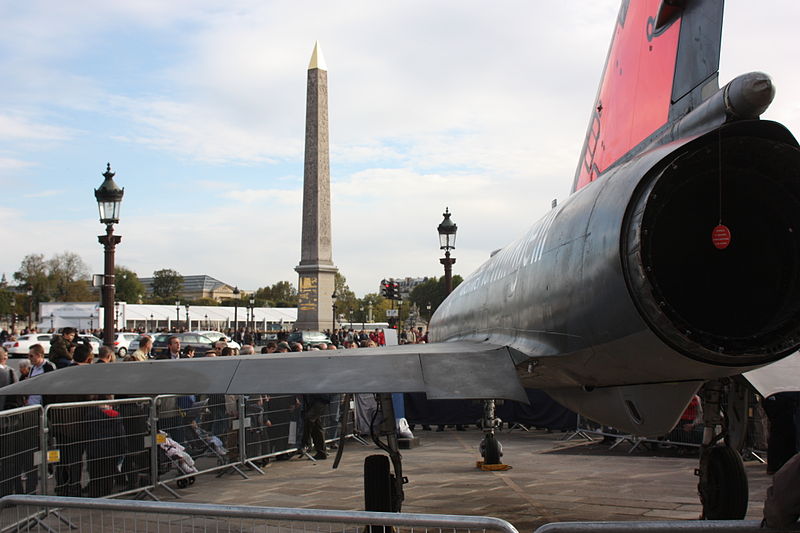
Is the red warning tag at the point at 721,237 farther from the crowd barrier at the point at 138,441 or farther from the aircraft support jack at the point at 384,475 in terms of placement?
the crowd barrier at the point at 138,441

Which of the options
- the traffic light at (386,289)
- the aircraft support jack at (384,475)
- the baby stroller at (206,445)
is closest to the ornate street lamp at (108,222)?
the baby stroller at (206,445)

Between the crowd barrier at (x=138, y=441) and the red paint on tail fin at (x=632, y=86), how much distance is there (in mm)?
3704

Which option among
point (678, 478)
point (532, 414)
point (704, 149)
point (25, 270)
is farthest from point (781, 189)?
point (25, 270)

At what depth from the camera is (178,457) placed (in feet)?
34.8

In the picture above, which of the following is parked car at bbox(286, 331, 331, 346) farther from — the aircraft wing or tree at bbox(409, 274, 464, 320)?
tree at bbox(409, 274, 464, 320)

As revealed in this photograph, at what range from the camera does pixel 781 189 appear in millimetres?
4738

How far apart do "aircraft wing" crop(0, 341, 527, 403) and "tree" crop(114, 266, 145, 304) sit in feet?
393

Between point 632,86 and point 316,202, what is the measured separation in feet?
155

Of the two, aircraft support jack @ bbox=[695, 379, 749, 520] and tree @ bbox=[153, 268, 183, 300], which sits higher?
tree @ bbox=[153, 268, 183, 300]

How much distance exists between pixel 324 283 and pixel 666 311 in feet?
174

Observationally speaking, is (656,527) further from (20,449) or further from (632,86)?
(20,449)

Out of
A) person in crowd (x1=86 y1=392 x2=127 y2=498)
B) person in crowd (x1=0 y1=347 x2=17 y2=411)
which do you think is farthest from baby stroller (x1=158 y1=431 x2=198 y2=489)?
person in crowd (x1=0 y1=347 x2=17 y2=411)

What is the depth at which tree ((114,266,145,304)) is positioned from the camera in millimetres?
121800

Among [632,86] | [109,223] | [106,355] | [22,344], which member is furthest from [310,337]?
[632,86]
